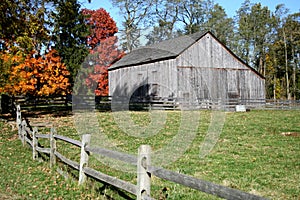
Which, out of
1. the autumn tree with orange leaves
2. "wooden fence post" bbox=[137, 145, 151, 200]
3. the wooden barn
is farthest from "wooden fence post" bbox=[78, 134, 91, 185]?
the autumn tree with orange leaves

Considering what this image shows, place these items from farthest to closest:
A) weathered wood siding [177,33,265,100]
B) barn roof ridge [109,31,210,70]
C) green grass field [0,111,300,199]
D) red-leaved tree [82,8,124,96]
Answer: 1. red-leaved tree [82,8,124,96]
2. barn roof ridge [109,31,210,70]
3. weathered wood siding [177,33,265,100]
4. green grass field [0,111,300,199]

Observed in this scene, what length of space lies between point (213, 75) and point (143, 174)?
28.4 meters

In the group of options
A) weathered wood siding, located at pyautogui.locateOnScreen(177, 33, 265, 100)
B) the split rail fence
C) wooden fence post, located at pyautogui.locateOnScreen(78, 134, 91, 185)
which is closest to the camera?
the split rail fence

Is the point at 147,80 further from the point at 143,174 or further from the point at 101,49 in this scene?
the point at 143,174

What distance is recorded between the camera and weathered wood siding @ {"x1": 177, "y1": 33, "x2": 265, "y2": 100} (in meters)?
30.6

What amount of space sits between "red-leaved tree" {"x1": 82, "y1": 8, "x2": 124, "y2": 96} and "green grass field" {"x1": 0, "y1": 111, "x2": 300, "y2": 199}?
27392 mm

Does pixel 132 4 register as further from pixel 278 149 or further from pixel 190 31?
pixel 278 149

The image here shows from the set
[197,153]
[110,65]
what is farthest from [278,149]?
[110,65]

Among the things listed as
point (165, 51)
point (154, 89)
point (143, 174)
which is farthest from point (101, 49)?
point (143, 174)

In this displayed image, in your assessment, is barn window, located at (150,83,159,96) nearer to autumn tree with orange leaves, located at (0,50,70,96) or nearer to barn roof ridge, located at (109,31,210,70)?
barn roof ridge, located at (109,31,210,70)

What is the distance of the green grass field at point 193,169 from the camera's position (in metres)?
6.44

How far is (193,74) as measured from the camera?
3100cm

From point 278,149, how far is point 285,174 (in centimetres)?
316

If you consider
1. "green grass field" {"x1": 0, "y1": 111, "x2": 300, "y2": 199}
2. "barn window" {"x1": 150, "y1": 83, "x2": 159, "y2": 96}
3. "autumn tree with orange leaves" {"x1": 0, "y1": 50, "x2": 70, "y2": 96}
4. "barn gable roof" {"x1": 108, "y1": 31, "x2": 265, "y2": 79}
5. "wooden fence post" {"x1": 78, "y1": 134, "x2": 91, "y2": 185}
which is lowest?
"green grass field" {"x1": 0, "y1": 111, "x2": 300, "y2": 199}
